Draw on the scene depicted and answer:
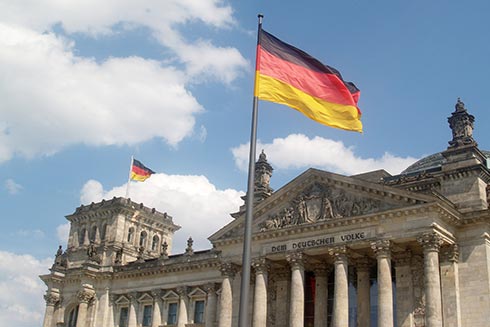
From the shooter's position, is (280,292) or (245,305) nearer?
(245,305)

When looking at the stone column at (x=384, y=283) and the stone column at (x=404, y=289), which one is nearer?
the stone column at (x=384, y=283)

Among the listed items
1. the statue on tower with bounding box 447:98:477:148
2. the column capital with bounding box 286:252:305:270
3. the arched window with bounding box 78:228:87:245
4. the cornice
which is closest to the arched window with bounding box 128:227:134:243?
the arched window with bounding box 78:228:87:245

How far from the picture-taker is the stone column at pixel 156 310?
58438 millimetres

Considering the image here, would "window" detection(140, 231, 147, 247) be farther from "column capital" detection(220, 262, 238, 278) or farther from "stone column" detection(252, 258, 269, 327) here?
"stone column" detection(252, 258, 269, 327)

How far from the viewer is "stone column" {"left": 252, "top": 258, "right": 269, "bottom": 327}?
144 ft

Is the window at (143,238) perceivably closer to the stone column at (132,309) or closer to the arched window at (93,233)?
the arched window at (93,233)

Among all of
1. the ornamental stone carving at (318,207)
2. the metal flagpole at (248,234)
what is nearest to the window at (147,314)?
the ornamental stone carving at (318,207)

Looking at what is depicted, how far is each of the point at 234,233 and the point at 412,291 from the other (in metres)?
13.6

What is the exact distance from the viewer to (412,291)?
4091cm

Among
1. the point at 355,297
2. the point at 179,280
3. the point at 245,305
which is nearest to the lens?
the point at 245,305

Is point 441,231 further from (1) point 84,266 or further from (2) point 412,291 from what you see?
(1) point 84,266

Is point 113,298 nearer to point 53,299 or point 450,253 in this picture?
point 53,299

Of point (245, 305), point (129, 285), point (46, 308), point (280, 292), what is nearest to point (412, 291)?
point (280, 292)

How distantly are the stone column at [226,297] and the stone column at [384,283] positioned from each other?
39.0ft
